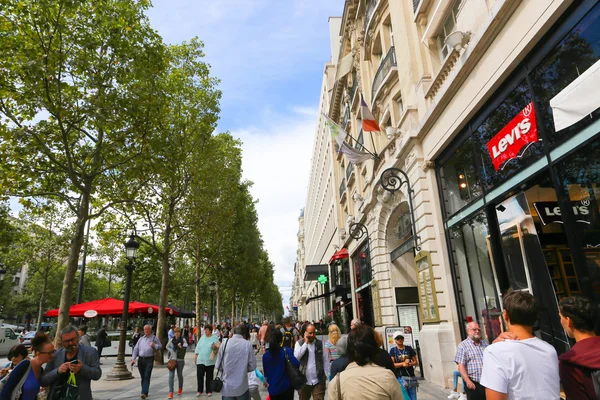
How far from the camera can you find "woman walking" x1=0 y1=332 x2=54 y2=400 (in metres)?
3.67

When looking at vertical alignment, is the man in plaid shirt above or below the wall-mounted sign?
below

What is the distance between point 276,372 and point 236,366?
784 mm

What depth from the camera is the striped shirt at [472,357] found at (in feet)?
17.3

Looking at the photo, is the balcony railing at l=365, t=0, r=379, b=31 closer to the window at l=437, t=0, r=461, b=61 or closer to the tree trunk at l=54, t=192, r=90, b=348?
the window at l=437, t=0, r=461, b=61

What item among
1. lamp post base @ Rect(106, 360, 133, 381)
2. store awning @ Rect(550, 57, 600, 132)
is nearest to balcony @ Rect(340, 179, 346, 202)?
lamp post base @ Rect(106, 360, 133, 381)

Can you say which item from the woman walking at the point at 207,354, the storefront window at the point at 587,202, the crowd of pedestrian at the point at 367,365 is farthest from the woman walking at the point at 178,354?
the storefront window at the point at 587,202

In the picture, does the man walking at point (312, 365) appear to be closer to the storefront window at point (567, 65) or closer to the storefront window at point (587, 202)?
the storefront window at point (587, 202)

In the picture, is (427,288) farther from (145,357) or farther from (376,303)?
(145,357)

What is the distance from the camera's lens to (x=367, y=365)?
2.86 meters

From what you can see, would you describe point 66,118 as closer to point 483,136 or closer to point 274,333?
point 274,333

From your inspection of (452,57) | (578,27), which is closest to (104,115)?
(452,57)

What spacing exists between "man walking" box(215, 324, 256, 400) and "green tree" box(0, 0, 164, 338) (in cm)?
722

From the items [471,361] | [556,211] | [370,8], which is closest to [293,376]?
[471,361]

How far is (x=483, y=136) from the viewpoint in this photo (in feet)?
28.0
